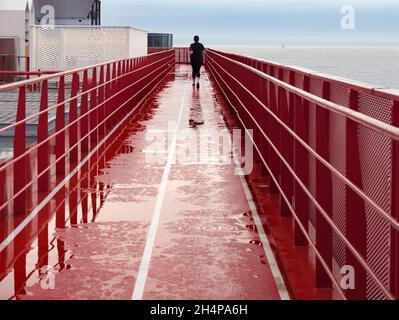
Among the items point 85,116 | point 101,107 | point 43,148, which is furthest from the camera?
point 101,107

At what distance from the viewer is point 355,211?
4918 millimetres

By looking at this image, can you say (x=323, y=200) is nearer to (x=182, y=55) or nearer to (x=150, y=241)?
(x=150, y=241)

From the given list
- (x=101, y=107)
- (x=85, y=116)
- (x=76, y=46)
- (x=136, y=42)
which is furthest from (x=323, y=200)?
(x=136, y=42)

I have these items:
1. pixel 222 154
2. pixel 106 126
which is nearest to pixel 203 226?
pixel 222 154

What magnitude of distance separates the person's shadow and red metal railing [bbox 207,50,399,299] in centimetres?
1075

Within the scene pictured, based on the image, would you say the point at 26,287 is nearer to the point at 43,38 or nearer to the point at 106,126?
the point at 106,126

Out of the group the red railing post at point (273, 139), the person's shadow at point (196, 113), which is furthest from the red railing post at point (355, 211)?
the person's shadow at point (196, 113)

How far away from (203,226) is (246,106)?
21.9 ft

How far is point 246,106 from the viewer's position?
14.7 meters

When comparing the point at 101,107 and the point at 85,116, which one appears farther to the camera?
the point at 101,107

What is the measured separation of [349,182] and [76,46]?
110 feet

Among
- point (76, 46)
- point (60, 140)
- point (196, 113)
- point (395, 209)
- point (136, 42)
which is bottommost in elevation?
point (196, 113)

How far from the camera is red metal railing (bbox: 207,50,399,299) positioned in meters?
3.99

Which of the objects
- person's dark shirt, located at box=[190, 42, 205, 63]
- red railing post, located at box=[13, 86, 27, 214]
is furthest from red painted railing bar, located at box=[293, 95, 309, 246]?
person's dark shirt, located at box=[190, 42, 205, 63]
